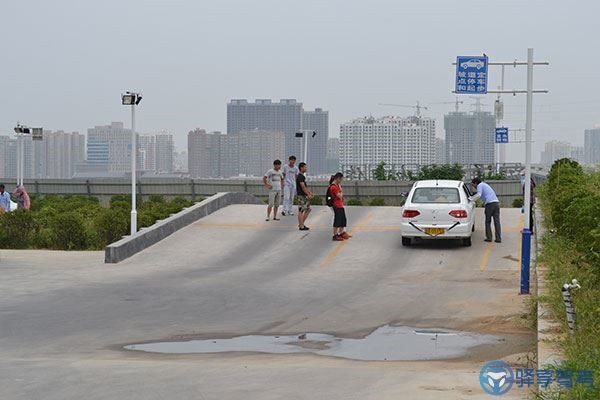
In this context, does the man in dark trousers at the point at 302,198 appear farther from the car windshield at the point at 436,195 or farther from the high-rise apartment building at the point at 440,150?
the high-rise apartment building at the point at 440,150

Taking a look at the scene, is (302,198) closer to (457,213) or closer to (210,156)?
(457,213)

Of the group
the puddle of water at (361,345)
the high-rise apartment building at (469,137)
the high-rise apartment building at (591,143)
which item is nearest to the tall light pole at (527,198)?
the puddle of water at (361,345)

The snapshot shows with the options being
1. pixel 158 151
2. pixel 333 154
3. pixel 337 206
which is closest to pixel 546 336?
pixel 337 206

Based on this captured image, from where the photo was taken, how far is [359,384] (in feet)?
34.0

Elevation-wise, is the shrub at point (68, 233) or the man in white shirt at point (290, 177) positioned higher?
the man in white shirt at point (290, 177)

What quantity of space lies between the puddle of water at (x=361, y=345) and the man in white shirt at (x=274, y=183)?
45.1 feet

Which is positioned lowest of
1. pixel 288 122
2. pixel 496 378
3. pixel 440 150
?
pixel 496 378

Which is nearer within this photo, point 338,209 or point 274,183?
point 338,209

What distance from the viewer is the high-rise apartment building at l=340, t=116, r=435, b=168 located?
10444 cm

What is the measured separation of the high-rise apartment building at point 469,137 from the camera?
4210 inches

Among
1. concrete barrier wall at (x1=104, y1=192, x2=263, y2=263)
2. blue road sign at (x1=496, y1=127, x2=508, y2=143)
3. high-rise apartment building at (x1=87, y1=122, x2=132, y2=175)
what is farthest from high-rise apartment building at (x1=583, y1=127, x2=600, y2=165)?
concrete barrier wall at (x1=104, y1=192, x2=263, y2=263)

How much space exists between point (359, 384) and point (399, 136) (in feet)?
315

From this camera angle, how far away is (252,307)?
1644 centimetres

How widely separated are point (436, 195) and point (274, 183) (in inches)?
209
